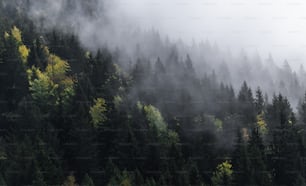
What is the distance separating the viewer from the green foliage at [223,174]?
8351cm

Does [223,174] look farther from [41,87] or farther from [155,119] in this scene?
[41,87]

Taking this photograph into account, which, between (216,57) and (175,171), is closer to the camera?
(175,171)

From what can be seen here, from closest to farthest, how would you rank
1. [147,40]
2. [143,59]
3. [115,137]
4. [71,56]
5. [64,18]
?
1. [115,137]
2. [71,56]
3. [143,59]
4. [64,18]
5. [147,40]

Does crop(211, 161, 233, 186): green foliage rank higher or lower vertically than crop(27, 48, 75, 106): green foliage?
lower

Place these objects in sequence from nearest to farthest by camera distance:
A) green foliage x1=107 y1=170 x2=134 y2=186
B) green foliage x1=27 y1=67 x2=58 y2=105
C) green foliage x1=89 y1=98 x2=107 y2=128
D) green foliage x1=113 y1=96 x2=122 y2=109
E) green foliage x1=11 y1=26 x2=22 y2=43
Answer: green foliage x1=107 y1=170 x2=134 y2=186 < green foliage x1=89 y1=98 x2=107 y2=128 < green foliage x1=27 y1=67 x2=58 y2=105 < green foliage x1=113 y1=96 x2=122 y2=109 < green foliage x1=11 y1=26 x2=22 y2=43

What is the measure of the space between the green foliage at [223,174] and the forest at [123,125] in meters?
0.20

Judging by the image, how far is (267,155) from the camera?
94500mm

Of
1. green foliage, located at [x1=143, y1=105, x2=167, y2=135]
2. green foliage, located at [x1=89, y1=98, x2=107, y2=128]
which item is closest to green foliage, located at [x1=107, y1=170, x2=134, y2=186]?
green foliage, located at [x1=89, y1=98, x2=107, y2=128]

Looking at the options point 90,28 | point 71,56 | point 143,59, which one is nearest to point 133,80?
point 71,56

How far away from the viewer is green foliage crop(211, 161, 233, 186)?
274 ft

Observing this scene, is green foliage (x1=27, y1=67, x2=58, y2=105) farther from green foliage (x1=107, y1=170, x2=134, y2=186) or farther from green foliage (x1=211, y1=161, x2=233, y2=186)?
green foliage (x1=211, y1=161, x2=233, y2=186)

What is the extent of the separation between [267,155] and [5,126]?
38.9m

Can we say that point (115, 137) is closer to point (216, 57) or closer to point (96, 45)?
point (96, 45)

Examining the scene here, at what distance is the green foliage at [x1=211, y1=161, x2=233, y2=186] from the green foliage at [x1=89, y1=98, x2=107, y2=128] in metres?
19.0
